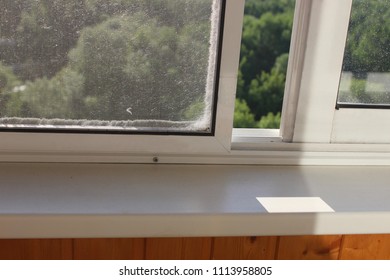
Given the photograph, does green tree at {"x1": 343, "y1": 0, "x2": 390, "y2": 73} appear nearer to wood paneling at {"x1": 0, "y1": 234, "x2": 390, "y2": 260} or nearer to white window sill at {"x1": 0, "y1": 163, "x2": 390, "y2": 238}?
white window sill at {"x1": 0, "y1": 163, "x2": 390, "y2": 238}

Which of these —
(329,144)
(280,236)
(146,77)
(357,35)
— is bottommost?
(280,236)

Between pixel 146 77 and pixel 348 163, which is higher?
pixel 146 77

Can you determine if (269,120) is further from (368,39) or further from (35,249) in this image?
(35,249)

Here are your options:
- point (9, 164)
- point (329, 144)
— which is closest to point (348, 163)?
point (329, 144)

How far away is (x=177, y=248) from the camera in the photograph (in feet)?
2.80

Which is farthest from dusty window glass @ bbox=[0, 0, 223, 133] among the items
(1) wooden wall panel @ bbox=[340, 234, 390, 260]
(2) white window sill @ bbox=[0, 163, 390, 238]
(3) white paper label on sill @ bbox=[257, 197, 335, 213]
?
(1) wooden wall panel @ bbox=[340, 234, 390, 260]

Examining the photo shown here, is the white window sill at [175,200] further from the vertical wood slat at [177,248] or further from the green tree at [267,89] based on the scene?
the green tree at [267,89]

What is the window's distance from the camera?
0.97 meters

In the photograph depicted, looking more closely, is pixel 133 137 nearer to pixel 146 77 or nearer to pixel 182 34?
pixel 146 77

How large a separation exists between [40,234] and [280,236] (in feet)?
1.33

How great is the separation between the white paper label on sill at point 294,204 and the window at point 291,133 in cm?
16

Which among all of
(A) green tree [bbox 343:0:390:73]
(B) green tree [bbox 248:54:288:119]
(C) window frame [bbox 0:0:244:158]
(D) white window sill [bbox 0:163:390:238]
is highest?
(A) green tree [bbox 343:0:390:73]

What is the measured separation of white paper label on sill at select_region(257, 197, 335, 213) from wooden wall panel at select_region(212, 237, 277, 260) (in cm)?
6

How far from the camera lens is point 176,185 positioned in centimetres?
93
